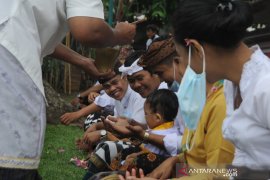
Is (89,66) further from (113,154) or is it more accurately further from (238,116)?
(113,154)

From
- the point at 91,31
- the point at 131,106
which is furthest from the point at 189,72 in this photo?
the point at 131,106

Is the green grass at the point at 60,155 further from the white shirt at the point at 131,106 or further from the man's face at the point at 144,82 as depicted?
the man's face at the point at 144,82

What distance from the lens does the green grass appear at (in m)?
4.32

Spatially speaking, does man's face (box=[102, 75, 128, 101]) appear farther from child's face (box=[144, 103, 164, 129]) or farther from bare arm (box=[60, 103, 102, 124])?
child's face (box=[144, 103, 164, 129])

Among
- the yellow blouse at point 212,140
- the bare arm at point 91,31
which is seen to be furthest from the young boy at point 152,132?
the bare arm at point 91,31

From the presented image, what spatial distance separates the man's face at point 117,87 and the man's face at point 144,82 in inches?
14.2

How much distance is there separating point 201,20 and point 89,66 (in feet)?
2.29

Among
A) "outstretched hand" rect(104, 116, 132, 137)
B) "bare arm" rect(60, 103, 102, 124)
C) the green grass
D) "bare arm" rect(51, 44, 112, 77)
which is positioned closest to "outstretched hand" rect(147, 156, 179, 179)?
"outstretched hand" rect(104, 116, 132, 137)

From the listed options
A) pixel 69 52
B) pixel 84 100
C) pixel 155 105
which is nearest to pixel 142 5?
pixel 84 100

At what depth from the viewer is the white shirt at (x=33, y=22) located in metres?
1.87

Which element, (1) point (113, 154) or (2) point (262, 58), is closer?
(2) point (262, 58)

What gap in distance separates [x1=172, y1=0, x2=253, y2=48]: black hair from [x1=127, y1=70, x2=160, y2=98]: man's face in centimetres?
177

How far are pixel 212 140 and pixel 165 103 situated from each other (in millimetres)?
1030

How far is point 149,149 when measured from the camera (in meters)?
3.24
